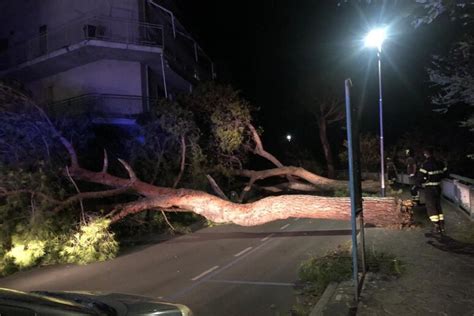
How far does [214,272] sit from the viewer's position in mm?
9461

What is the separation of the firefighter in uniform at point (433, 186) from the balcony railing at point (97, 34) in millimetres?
16720

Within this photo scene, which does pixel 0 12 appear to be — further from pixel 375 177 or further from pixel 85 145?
pixel 375 177

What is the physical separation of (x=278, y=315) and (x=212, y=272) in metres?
3.58

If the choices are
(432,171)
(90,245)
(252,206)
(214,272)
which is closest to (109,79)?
(90,245)

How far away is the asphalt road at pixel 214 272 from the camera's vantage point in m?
7.46

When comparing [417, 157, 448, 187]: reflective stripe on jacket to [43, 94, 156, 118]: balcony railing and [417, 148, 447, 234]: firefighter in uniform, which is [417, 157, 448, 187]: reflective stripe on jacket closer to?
[417, 148, 447, 234]: firefighter in uniform

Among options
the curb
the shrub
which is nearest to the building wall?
the shrub

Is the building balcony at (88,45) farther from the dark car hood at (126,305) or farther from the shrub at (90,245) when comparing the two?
the dark car hood at (126,305)

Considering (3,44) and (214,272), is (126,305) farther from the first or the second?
(3,44)

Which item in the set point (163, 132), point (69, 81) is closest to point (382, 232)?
point (163, 132)

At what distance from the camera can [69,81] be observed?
24.8 m

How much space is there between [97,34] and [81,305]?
70.9ft

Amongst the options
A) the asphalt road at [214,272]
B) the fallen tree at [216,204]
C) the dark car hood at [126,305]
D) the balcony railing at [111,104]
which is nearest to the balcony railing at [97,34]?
the balcony railing at [111,104]

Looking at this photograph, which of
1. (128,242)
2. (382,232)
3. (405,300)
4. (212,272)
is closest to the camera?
(405,300)
